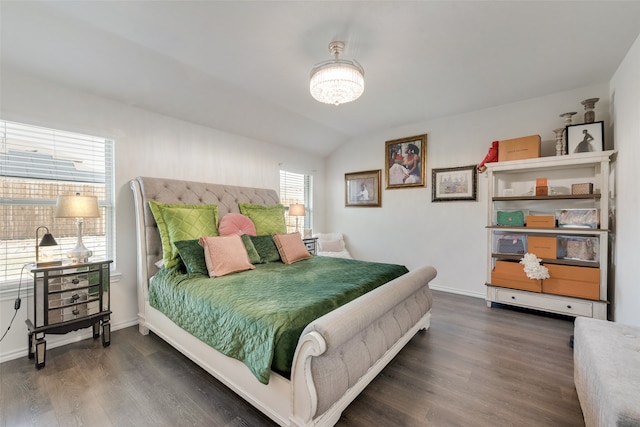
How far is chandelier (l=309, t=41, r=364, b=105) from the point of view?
6.30 ft

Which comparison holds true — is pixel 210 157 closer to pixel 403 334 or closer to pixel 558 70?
pixel 403 334

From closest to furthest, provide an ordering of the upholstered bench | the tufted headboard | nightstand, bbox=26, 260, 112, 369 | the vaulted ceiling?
the upholstered bench → the vaulted ceiling → nightstand, bbox=26, 260, 112, 369 → the tufted headboard

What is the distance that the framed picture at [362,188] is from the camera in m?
4.57

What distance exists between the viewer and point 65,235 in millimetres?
2414

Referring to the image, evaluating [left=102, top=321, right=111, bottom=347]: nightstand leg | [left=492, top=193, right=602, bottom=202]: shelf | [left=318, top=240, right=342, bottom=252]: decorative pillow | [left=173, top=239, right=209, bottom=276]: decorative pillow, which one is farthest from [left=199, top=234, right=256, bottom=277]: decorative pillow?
[left=492, top=193, right=602, bottom=202]: shelf

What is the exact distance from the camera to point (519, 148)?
10.2 feet

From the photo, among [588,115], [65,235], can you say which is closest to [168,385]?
[65,235]

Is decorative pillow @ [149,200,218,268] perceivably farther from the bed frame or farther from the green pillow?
the green pillow

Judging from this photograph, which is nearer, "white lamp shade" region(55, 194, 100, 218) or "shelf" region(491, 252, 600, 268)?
"white lamp shade" region(55, 194, 100, 218)

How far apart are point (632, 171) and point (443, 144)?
77.9 inches

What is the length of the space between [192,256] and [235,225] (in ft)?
2.56

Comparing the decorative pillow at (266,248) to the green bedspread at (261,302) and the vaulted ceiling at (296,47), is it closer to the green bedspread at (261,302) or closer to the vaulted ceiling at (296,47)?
the green bedspread at (261,302)

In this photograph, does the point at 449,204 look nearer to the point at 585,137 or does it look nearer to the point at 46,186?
the point at 585,137

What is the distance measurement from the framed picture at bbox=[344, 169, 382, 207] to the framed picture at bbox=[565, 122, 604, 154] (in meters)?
2.37
